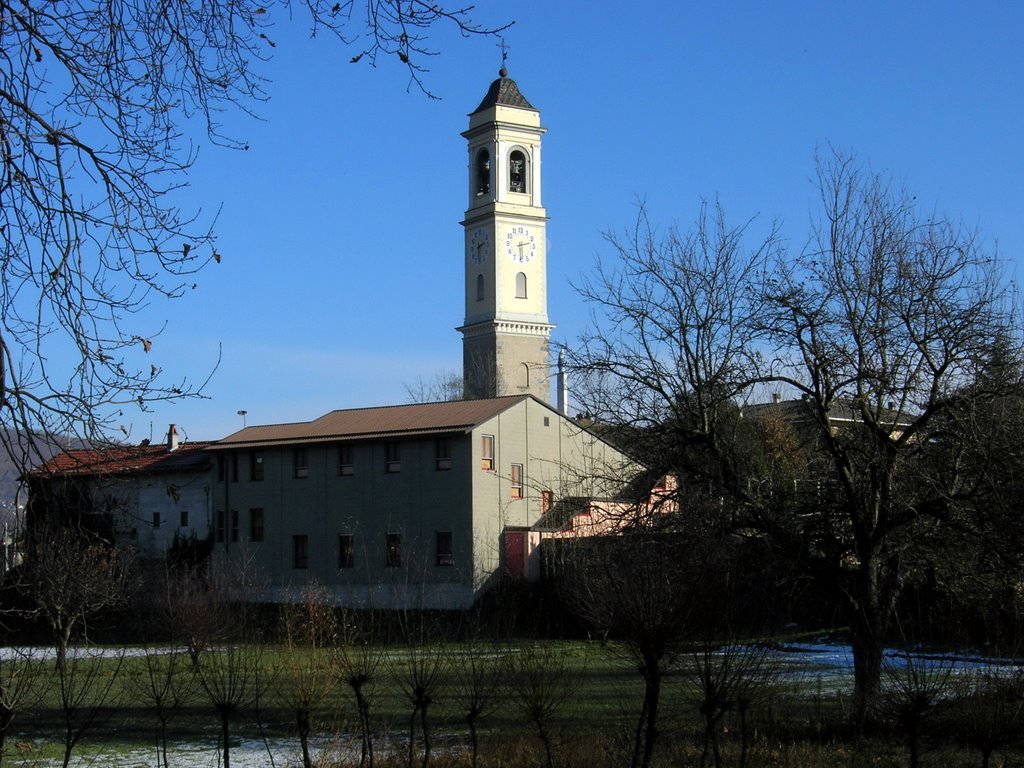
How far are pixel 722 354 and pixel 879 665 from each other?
16.5 ft

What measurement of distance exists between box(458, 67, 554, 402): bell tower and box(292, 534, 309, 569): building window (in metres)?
30.6

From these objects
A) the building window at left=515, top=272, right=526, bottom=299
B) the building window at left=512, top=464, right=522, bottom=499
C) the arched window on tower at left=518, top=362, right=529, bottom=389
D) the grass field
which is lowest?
the grass field

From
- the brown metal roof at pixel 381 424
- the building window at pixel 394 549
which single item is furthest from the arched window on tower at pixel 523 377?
the building window at pixel 394 549

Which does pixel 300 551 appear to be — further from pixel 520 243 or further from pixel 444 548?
pixel 520 243

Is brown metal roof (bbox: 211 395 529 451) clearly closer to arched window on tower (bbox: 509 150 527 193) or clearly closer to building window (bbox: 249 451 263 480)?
building window (bbox: 249 451 263 480)

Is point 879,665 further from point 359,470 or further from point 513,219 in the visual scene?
point 513,219

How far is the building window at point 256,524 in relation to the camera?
177 ft

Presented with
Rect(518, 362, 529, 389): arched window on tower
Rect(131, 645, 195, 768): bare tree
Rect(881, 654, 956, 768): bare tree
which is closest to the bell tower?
Rect(518, 362, 529, 389): arched window on tower

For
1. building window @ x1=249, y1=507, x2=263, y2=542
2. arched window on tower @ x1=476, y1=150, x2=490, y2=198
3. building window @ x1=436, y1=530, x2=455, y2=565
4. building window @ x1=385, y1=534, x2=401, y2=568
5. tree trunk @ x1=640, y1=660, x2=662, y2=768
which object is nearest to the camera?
tree trunk @ x1=640, y1=660, x2=662, y2=768

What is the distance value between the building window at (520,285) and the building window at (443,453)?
36575 mm

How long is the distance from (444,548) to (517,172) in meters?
42.4

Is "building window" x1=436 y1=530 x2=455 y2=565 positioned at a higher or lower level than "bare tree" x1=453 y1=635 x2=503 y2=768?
higher

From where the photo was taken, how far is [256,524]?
54188 mm

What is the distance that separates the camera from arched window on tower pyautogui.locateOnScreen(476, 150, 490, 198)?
85.7 m
